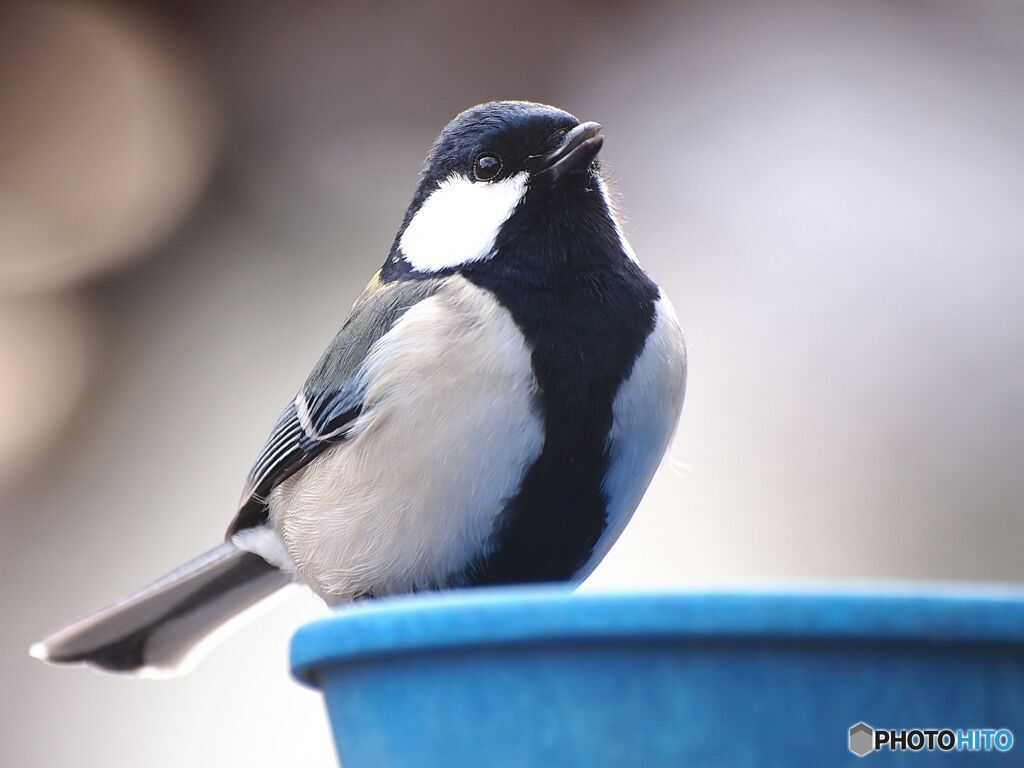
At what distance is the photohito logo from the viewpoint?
0.45m

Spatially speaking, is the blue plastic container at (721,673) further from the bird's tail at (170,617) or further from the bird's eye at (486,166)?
the bird's tail at (170,617)

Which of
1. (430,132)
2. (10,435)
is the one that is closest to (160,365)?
(10,435)

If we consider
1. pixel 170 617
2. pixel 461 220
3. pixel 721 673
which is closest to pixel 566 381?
pixel 461 220

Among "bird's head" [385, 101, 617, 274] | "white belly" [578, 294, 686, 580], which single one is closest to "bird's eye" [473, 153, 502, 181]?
"bird's head" [385, 101, 617, 274]

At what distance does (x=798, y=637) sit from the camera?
1.44 feet

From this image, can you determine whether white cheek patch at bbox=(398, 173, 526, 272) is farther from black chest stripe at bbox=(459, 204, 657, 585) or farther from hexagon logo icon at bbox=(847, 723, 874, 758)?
hexagon logo icon at bbox=(847, 723, 874, 758)

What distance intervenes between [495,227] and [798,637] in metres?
0.54

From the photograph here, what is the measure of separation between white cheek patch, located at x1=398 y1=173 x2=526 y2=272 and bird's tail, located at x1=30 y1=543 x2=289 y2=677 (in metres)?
0.39

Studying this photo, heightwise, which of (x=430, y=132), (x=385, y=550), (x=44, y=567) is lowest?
(x=44, y=567)

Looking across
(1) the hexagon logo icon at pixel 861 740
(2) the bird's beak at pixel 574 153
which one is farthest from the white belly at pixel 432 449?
(1) the hexagon logo icon at pixel 861 740

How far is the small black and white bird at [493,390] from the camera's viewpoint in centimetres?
83

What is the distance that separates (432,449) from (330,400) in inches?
7.6

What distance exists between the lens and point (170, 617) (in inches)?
45.4

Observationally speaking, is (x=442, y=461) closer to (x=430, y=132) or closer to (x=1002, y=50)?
(x=430, y=132)
